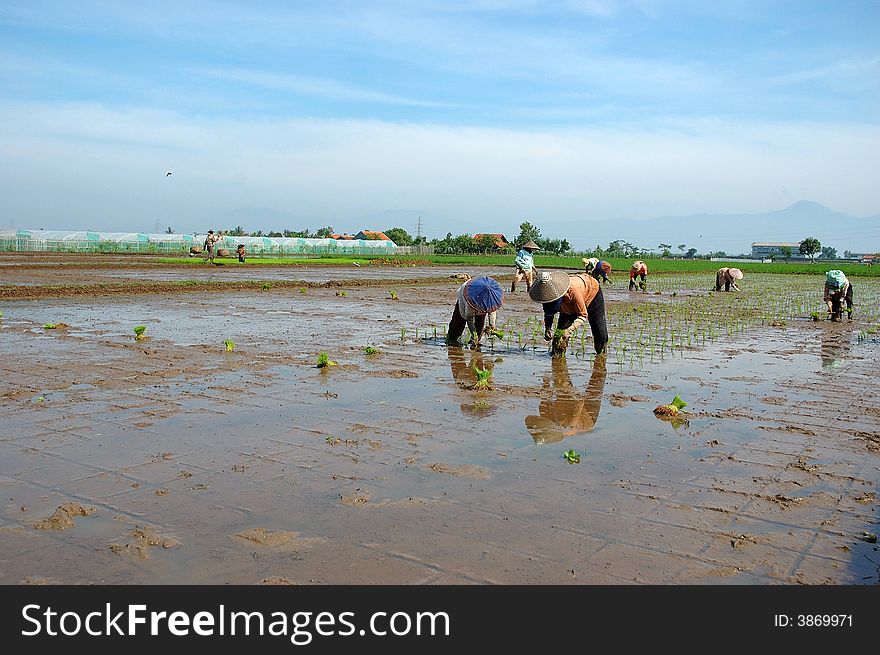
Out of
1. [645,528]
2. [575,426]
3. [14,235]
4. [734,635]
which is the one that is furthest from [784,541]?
[14,235]

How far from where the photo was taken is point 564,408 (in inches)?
298

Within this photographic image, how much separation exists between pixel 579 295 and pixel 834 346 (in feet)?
17.6

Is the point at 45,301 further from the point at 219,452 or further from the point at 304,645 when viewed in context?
the point at 304,645

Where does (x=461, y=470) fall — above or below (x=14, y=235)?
below

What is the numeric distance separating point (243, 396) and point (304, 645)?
4728 mm

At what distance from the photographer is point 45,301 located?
17188 millimetres

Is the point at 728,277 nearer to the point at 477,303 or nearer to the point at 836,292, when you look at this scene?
the point at 836,292

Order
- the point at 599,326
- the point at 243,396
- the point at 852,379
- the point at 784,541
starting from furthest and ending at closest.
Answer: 1. the point at 599,326
2. the point at 852,379
3. the point at 243,396
4. the point at 784,541

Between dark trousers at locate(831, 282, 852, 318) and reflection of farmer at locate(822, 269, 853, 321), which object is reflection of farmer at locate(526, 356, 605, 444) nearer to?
reflection of farmer at locate(822, 269, 853, 321)

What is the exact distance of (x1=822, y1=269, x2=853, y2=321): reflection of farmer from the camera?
612 inches

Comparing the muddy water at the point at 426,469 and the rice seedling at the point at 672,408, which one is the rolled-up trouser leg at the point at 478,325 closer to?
the muddy water at the point at 426,469

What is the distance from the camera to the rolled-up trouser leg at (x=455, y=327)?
11.3 metres

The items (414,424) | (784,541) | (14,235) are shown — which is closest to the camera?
(784,541)

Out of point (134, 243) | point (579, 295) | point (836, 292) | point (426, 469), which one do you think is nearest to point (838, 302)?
point (836, 292)
